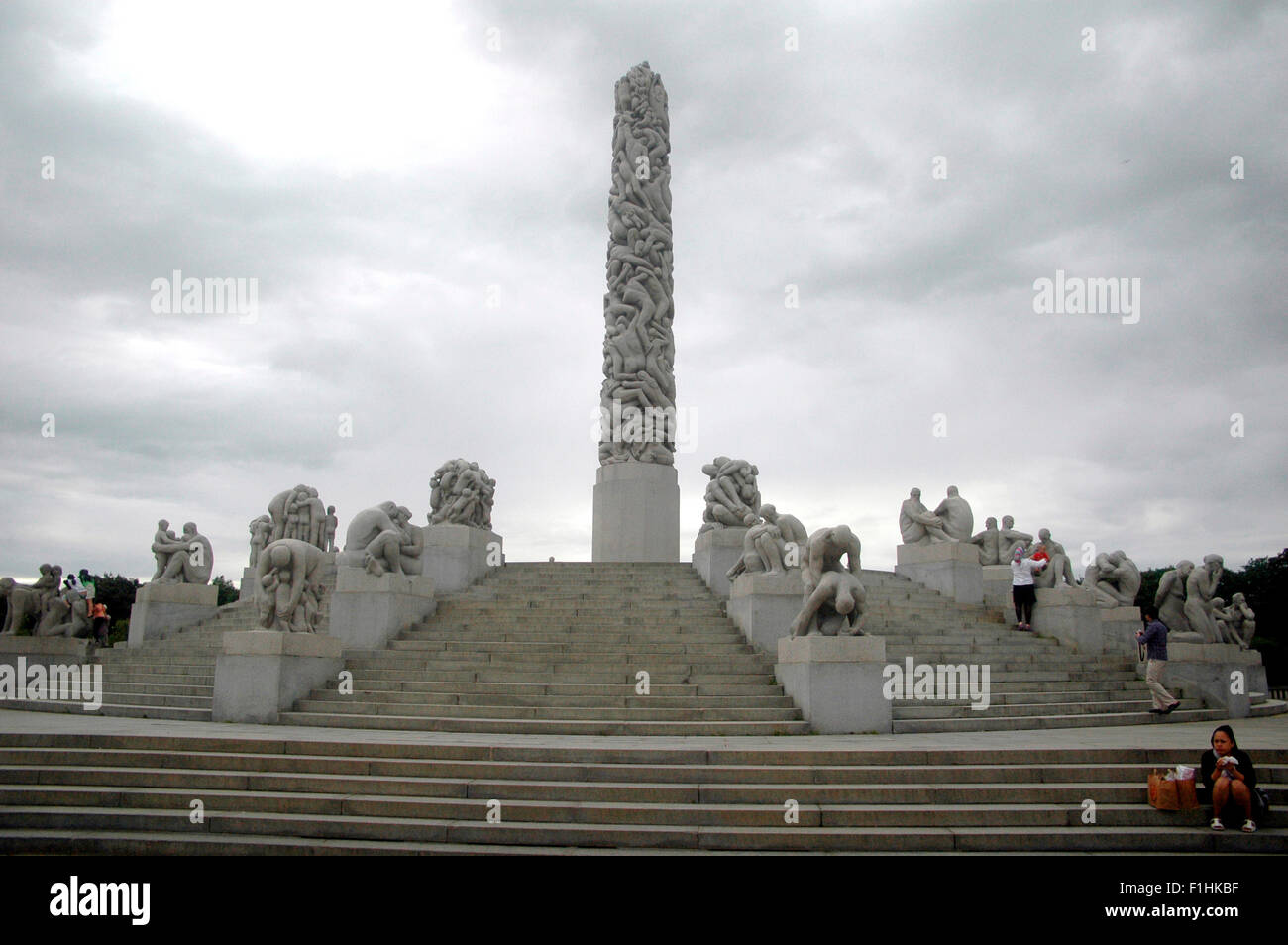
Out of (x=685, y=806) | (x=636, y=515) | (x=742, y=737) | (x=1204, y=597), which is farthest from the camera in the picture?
(x=636, y=515)

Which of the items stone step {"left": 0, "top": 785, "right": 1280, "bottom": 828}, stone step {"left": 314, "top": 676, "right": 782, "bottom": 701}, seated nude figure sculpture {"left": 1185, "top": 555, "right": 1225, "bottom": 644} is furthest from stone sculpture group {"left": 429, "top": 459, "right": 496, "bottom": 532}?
seated nude figure sculpture {"left": 1185, "top": 555, "right": 1225, "bottom": 644}

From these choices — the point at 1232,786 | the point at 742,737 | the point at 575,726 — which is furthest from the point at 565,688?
the point at 1232,786

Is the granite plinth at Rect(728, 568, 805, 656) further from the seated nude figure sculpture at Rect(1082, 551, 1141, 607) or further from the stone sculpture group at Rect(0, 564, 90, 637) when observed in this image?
the stone sculpture group at Rect(0, 564, 90, 637)

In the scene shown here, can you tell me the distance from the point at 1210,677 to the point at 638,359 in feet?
51.3

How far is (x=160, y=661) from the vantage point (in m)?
15.2

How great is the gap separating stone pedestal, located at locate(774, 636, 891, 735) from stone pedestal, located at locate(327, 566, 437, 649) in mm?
6822

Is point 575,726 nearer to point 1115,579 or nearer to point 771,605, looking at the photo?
→ point 771,605

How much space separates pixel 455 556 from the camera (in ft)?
61.7

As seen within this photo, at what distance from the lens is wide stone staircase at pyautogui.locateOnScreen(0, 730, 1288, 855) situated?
7.27 metres

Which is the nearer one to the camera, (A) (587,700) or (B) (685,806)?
(B) (685,806)

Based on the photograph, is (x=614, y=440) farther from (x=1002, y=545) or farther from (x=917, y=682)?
(x=917, y=682)

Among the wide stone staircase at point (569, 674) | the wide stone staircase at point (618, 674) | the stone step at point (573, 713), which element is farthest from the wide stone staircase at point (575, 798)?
the wide stone staircase at point (618, 674)

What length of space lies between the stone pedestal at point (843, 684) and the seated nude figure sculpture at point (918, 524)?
770 cm
